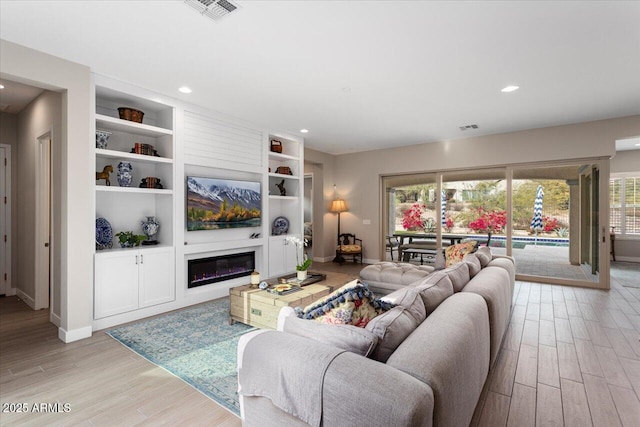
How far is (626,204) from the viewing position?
7215 mm

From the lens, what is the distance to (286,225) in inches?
233

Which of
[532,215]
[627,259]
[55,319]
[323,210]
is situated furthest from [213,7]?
[627,259]

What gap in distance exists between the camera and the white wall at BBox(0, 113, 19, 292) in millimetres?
4508

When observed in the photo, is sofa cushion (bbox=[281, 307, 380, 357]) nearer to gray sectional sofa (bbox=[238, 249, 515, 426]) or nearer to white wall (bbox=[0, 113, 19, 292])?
gray sectional sofa (bbox=[238, 249, 515, 426])

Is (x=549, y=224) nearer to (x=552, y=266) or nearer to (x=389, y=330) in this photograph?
(x=552, y=266)

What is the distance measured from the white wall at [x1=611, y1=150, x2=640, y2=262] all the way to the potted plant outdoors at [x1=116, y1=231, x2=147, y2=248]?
9718mm

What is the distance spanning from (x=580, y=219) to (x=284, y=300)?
18.0ft

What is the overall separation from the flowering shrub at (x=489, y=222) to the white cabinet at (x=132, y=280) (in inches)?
216

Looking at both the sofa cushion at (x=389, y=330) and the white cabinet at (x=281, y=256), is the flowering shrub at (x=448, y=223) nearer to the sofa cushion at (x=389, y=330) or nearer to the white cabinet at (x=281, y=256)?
the white cabinet at (x=281, y=256)

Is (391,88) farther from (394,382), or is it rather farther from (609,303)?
(609,303)

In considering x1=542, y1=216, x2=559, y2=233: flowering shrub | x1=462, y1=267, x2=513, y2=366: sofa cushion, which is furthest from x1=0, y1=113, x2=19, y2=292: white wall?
x1=542, y1=216, x2=559, y2=233: flowering shrub

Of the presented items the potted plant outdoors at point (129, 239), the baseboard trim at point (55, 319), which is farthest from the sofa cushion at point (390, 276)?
the baseboard trim at point (55, 319)

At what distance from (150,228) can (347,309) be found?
3.42 m

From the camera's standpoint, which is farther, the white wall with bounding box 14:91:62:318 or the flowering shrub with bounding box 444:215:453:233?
the flowering shrub with bounding box 444:215:453:233
